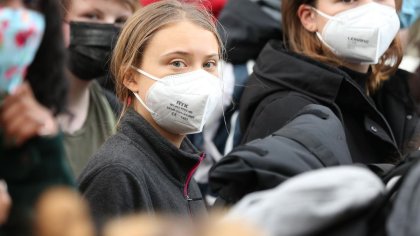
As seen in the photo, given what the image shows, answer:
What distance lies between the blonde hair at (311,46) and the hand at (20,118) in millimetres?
2174

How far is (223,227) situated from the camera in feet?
5.82

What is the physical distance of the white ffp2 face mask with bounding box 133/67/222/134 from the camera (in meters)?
3.49

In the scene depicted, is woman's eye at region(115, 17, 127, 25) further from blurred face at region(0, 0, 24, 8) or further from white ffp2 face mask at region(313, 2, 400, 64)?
blurred face at region(0, 0, 24, 8)

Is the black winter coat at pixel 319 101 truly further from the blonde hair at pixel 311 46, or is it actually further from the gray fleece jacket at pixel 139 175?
the gray fleece jacket at pixel 139 175

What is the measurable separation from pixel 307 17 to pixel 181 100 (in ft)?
3.39

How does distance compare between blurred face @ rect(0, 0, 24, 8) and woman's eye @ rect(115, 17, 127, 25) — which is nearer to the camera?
blurred face @ rect(0, 0, 24, 8)

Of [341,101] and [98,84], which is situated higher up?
[341,101]

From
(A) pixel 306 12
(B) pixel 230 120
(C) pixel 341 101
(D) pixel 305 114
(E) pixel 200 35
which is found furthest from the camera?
(B) pixel 230 120

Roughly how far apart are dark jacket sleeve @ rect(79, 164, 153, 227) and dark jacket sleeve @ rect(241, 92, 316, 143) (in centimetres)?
77

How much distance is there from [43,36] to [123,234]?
27.6 inches

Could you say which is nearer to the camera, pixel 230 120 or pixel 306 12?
pixel 306 12

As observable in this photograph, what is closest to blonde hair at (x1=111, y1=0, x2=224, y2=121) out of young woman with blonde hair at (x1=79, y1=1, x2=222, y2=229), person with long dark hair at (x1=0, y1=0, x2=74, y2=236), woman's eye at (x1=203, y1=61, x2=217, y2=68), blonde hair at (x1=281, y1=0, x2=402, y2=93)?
young woman with blonde hair at (x1=79, y1=1, x2=222, y2=229)

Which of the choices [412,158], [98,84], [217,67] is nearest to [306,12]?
Answer: [217,67]

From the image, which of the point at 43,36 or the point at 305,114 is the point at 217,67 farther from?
the point at 43,36
